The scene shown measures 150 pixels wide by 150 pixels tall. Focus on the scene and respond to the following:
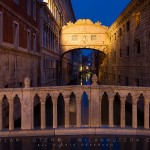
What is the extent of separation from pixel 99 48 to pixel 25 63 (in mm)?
24380

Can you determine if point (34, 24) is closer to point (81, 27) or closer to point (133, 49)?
point (133, 49)

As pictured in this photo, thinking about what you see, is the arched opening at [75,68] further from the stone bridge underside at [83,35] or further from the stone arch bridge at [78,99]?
the stone arch bridge at [78,99]

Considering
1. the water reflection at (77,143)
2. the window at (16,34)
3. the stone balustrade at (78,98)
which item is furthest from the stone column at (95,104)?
the window at (16,34)

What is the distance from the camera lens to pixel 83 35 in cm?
4022

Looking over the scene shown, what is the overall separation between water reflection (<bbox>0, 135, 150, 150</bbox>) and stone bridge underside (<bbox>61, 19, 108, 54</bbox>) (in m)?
33.3

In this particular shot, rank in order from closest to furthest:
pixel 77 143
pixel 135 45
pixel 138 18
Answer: pixel 77 143
pixel 138 18
pixel 135 45

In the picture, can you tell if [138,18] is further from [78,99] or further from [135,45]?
[78,99]

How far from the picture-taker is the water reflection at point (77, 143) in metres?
7.22

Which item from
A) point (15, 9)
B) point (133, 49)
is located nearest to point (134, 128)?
point (15, 9)

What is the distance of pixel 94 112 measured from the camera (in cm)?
838

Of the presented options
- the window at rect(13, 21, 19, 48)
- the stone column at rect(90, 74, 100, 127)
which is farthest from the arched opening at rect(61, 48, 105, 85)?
the stone column at rect(90, 74, 100, 127)

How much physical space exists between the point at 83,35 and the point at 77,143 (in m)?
33.8

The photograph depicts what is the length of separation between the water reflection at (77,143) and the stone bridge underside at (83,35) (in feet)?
109

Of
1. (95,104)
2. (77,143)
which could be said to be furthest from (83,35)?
(77,143)
